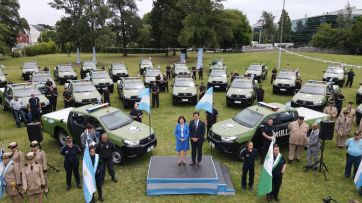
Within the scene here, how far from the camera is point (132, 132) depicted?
10.7m

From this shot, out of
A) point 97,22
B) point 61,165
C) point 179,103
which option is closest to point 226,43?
point 97,22

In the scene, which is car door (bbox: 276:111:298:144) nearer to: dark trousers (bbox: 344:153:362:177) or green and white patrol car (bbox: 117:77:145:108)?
dark trousers (bbox: 344:153:362:177)

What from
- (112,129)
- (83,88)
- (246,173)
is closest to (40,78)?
(83,88)

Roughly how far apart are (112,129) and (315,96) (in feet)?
37.8

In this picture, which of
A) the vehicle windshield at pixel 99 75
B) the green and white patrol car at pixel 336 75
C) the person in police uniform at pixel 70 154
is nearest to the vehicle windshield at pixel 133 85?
the vehicle windshield at pixel 99 75

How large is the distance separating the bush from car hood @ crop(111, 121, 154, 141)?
62465 millimetres

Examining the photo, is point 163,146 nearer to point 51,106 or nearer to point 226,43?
point 51,106

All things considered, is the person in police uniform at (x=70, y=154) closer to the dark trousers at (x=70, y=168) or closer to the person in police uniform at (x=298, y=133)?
the dark trousers at (x=70, y=168)

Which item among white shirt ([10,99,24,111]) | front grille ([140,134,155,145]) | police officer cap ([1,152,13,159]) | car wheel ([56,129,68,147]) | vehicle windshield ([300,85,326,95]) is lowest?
car wheel ([56,129,68,147])

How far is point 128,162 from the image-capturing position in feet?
35.6

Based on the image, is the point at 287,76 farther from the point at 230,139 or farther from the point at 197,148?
the point at 197,148

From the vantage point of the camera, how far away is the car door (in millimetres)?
11266

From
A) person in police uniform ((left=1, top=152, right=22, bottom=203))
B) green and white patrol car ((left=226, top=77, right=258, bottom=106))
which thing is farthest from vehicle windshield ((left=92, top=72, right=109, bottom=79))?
person in police uniform ((left=1, top=152, right=22, bottom=203))

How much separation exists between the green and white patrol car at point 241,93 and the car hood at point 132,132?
7.99 m
